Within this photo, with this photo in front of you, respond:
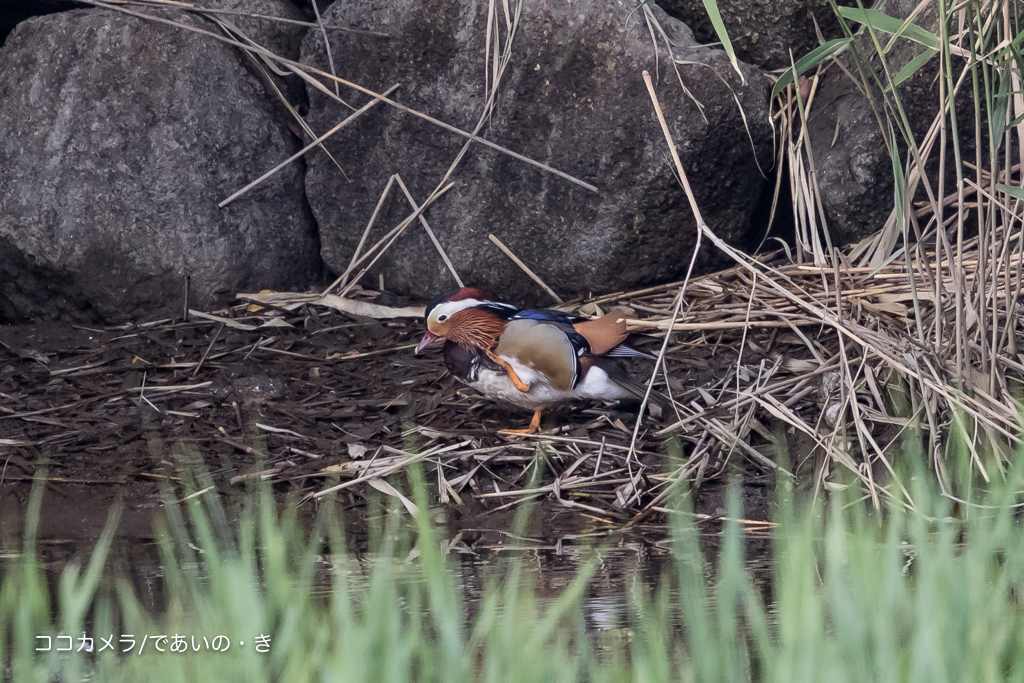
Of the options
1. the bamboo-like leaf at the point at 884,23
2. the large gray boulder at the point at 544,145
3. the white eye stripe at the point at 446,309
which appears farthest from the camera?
the large gray boulder at the point at 544,145

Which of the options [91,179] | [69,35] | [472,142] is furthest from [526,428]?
[69,35]

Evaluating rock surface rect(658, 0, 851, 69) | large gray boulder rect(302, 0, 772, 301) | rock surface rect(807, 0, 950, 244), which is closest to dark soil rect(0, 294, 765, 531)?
large gray boulder rect(302, 0, 772, 301)

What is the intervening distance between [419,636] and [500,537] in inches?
45.0

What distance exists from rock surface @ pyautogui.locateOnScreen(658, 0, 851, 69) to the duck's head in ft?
4.41

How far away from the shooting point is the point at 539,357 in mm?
2686

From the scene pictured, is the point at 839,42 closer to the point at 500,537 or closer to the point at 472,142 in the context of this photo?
the point at 500,537

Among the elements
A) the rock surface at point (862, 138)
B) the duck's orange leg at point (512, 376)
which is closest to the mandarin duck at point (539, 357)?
the duck's orange leg at point (512, 376)

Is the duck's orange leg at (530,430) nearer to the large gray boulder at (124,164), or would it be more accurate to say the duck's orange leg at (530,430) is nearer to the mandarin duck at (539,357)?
the mandarin duck at (539,357)

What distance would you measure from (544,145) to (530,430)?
3.63ft

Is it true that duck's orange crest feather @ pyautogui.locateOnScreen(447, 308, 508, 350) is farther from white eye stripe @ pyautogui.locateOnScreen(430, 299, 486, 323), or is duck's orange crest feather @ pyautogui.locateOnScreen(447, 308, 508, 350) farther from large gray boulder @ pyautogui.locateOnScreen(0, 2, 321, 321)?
large gray boulder @ pyautogui.locateOnScreen(0, 2, 321, 321)

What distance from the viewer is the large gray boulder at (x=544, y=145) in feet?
10.5

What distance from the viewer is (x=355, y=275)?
3770mm

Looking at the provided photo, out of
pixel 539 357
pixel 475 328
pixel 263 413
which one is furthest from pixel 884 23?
pixel 263 413

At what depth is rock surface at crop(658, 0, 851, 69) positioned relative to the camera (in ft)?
10.8
